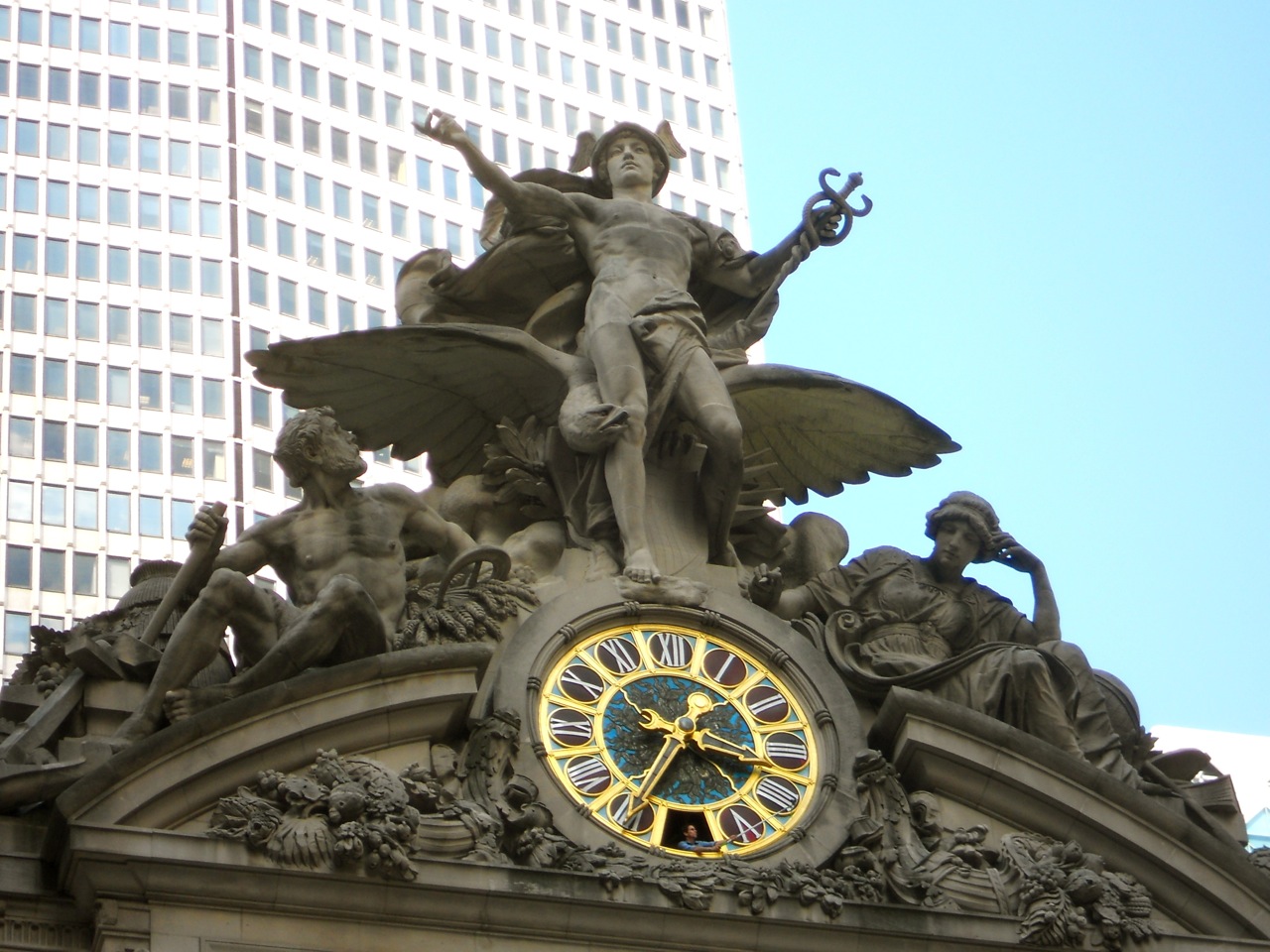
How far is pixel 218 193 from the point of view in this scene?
53.2m

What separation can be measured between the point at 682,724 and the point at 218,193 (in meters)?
31.8

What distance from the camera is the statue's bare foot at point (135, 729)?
2155 cm

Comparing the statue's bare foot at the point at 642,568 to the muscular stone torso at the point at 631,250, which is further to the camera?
the muscular stone torso at the point at 631,250

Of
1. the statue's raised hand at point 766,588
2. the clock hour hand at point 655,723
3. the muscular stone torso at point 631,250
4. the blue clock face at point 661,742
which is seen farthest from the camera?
the muscular stone torso at point 631,250

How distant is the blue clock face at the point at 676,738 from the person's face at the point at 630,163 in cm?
498

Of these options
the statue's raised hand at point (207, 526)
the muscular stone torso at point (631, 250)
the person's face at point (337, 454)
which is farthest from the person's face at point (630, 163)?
the statue's raised hand at point (207, 526)

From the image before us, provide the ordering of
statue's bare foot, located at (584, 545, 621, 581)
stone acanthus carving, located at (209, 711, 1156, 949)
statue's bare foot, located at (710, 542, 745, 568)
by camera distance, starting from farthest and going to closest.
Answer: statue's bare foot, located at (710, 542, 745, 568)
statue's bare foot, located at (584, 545, 621, 581)
stone acanthus carving, located at (209, 711, 1156, 949)

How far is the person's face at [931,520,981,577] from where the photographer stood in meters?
24.9

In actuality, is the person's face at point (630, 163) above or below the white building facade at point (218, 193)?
below

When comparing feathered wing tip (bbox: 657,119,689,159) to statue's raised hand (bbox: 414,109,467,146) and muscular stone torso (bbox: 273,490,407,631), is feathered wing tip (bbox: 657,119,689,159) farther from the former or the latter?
muscular stone torso (bbox: 273,490,407,631)

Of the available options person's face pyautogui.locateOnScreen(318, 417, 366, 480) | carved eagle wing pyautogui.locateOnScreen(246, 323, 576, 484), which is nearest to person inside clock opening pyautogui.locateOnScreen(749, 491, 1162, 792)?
carved eagle wing pyautogui.locateOnScreen(246, 323, 576, 484)

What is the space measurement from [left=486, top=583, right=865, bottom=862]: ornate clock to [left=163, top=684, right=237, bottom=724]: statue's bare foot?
6.42 feet

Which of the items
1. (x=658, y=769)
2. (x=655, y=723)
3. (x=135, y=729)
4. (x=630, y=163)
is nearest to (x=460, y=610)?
(x=655, y=723)

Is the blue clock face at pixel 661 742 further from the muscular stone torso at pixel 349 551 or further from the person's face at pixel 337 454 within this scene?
the person's face at pixel 337 454
